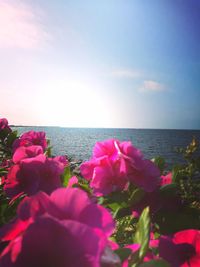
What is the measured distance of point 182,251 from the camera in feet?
3.50

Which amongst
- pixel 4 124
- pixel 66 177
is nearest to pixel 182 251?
pixel 66 177

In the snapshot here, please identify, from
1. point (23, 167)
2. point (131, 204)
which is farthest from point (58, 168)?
point (131, 204)

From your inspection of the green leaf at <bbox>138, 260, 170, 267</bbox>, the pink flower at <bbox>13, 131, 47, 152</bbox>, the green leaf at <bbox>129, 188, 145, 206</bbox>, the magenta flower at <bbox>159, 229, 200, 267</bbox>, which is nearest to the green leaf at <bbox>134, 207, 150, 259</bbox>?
the green leaf at <bbox>138, 260, 170, 267</bbox>

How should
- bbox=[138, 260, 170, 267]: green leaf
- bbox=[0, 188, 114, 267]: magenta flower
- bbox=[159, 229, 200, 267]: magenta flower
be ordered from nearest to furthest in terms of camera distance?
bbox=[0, 188, 114, 267]: magenta flower, bbox=[138, 260, 170, 267]: green leaf, bbox=[159, 229, 200, 267]: magenta flower

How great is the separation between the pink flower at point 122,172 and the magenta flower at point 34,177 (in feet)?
0.68

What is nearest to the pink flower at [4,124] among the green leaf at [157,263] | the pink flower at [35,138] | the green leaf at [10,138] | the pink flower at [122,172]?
the green leaf at [10,138]

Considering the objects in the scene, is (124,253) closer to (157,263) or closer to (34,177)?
(157,263)

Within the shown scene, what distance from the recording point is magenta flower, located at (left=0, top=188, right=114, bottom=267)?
27.5 inches

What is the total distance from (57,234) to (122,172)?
2.89ft

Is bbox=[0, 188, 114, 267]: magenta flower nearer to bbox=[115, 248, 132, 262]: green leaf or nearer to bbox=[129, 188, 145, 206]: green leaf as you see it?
bbox=[115, 248, 132, 262]: green leaf

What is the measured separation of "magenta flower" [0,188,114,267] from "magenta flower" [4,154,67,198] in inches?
29.4

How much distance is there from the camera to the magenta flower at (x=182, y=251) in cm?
106

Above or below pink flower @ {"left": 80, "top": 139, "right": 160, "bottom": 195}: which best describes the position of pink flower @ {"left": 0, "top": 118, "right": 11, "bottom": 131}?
above

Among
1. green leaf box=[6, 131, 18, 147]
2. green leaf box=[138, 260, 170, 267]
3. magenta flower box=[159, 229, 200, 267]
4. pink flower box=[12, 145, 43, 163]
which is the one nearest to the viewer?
green leaf box=[138, 260, 170, 267]
